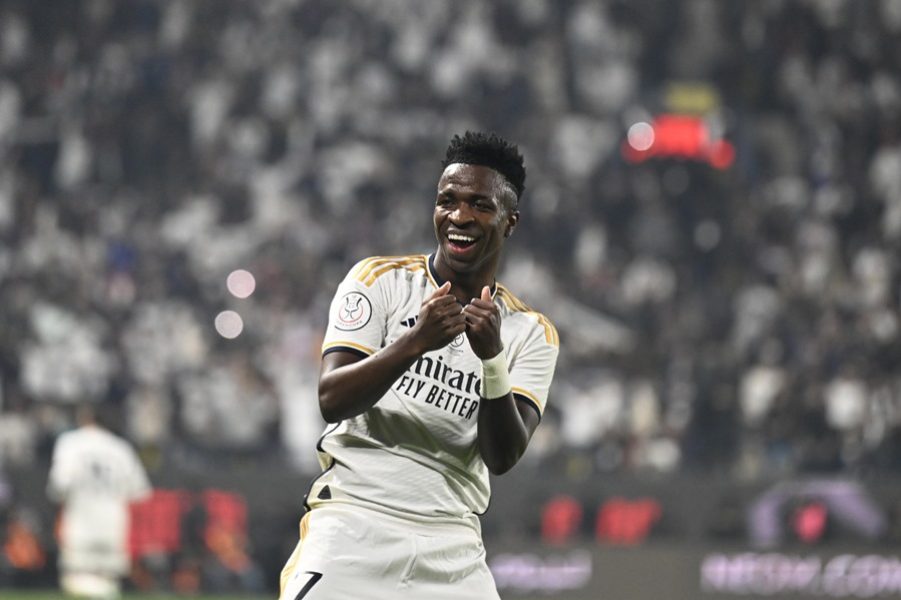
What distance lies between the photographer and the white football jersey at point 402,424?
14.8 ft

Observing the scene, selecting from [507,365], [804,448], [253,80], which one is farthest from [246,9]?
[507,365]

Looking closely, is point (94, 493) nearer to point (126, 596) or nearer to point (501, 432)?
point (126, 596)

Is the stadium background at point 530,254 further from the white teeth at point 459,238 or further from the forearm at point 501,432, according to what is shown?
the white teeth at point 459,238

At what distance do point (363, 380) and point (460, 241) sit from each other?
55cm

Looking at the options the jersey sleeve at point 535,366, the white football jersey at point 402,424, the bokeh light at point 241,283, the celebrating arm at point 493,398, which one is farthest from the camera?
the bokeh light at point 241,283

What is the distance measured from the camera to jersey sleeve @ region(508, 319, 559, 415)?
4.79 meters

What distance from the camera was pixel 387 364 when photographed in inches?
164

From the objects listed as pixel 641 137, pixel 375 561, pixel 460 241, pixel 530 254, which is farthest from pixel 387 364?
pixel 641 137

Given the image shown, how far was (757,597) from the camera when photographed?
13.4m

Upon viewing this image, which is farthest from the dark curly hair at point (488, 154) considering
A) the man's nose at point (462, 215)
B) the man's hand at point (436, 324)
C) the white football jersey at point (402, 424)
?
the man's hand at point (436, 324)

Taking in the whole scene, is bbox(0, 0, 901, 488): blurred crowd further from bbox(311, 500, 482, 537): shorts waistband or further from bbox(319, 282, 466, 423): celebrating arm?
bbox(319, 282, 466, 423): celebrating arm

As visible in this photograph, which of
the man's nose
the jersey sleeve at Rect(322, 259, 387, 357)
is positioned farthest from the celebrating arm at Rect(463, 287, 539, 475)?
the jersey sleeve at Rect(322, 259, 387, 357)

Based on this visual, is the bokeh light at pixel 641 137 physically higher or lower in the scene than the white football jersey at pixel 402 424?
higher

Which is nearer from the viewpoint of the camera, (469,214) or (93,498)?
(469,214)
